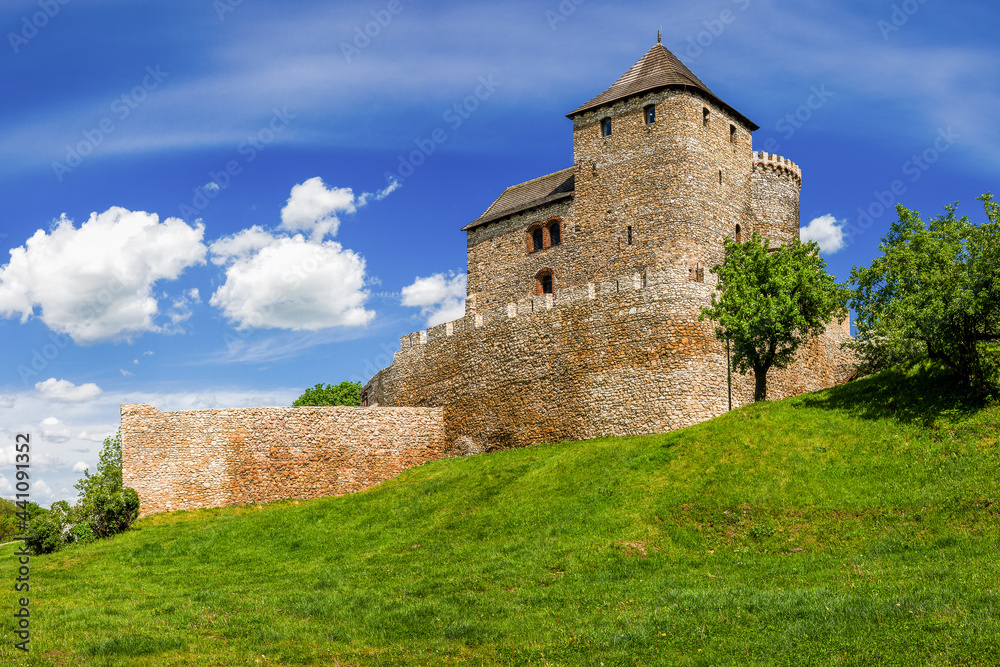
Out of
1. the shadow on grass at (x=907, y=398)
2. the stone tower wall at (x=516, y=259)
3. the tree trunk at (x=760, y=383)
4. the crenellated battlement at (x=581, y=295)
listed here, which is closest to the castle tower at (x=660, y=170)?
the stone tower wall at (x=516, y=259)

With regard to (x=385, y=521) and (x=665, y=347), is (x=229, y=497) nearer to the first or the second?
(x=385, y=521)

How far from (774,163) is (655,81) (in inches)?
317

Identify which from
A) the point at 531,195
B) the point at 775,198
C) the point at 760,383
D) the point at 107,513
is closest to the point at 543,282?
the point at 531,195

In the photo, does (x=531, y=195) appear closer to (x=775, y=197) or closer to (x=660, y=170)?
(x=660, y=170)

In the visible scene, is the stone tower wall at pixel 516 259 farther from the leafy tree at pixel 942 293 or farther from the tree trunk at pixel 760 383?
the leafy tree at pixel 942 293

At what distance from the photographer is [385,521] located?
984 inches

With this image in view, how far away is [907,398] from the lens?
22641mm

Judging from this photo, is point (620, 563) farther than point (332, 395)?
No

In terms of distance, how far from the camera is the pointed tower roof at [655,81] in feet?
129

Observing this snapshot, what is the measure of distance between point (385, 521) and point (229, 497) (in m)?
10.2

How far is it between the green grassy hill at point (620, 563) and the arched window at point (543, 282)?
15.1m

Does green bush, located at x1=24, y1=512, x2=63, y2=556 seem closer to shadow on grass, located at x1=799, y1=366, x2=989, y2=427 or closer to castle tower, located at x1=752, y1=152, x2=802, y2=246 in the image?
shadow on grass, located at x1=799, y1=366, x2=989, y2=427

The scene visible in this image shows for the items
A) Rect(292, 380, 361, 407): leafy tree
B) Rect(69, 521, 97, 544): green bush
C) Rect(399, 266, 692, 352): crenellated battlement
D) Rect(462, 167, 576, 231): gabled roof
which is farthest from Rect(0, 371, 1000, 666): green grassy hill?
Rect(292, 380, 361, 407): leafy tree

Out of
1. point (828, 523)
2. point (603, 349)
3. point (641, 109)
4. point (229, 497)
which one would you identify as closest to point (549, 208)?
point (641, 109)
